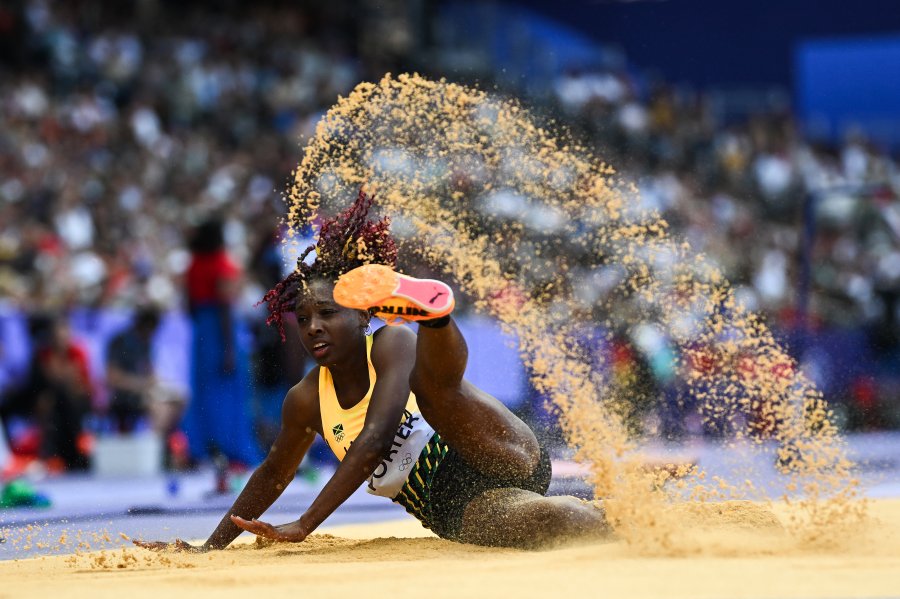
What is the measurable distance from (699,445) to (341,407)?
6.03m

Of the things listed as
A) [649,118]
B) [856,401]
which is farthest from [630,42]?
[856,401]

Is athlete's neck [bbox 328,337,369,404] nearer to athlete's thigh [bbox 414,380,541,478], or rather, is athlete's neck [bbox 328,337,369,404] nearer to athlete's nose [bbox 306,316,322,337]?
athlete's nose [bbox 306,316,322,337]

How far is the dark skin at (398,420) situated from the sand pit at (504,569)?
12cm

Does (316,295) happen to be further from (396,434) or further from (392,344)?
(396,434)

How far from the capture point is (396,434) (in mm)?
5062

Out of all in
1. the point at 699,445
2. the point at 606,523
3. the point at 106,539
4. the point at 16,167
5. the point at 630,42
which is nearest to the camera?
the point at 606,523

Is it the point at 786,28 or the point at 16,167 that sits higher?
the point at 786,28

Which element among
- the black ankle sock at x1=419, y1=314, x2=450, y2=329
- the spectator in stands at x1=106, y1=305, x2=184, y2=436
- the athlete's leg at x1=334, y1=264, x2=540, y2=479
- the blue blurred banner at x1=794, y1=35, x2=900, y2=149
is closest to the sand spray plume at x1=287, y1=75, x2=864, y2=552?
the athlete's leg at x1=334, y1=264, x2=540, y2=479

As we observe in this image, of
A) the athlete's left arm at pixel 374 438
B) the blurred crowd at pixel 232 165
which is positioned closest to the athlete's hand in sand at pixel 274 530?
the athlete's left arm at pixel 374 438

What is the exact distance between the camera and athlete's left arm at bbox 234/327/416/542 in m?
4.66

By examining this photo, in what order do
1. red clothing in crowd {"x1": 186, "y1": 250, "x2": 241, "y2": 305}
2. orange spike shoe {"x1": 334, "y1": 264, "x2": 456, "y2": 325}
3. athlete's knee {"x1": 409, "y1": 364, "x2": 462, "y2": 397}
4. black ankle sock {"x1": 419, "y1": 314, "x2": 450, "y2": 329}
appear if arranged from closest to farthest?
1. orange spike shoe {"x1": 334, "y1": 264, "x2": 456, "y2": 325}
2. black ankle sock {"x1": 419, "y1": 314, "x2": 450, "y2": 329}
3. athlete's knee {"x1": 409, "y1": 364, "x2": 462, "y2": 397}
4. red clothing in crowd {"x1": 186, "y1": 250, "x2": 241, "y2": 305}

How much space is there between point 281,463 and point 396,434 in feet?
1.79

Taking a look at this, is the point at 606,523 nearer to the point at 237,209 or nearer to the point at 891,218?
the point at 237,209

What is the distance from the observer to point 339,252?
5.08 meters
